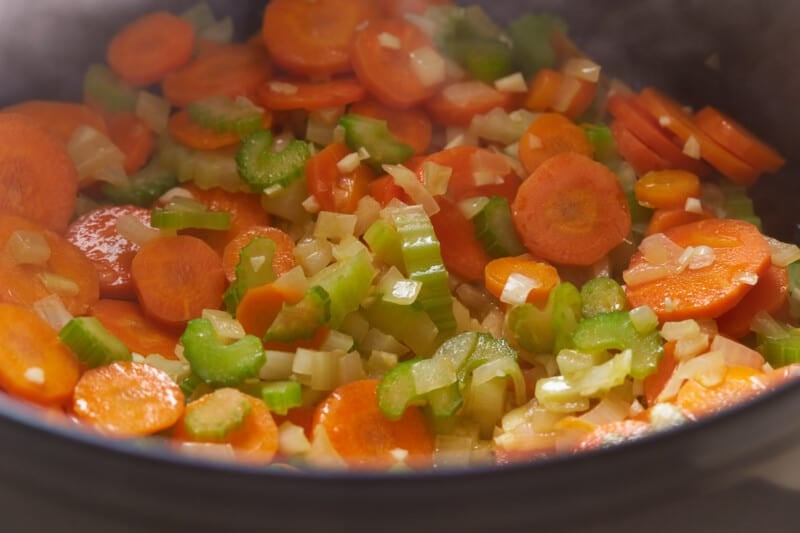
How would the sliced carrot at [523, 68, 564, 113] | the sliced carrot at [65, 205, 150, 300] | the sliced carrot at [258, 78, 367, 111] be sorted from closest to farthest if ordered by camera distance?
the sliced carrot at [65, 205, 150, 300]
the sliced carrot at [258, 78, 367, 111]
the sliced carrot at [523, 68, 564, 113]

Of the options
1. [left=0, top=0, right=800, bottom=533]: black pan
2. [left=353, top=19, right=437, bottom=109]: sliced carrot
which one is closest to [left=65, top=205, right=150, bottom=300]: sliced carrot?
[left=353, top=19, right=437, bottom=109]: sliced carrot

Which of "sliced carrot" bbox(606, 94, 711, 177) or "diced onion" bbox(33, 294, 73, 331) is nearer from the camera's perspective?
"diced onion" bbox(33, 294, 73, 331)

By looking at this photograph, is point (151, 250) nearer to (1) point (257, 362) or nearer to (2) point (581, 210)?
(1) point (257, 362)

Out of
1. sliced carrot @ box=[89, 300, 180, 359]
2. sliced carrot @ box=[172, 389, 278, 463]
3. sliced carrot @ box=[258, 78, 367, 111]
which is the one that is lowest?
sliced carrot @ box=[89, 300, 180, 359]

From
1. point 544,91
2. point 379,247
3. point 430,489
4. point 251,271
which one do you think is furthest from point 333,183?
point 430,489

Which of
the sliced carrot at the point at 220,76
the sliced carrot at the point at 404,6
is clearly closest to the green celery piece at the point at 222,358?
the sliced carrot at the point at 220,76

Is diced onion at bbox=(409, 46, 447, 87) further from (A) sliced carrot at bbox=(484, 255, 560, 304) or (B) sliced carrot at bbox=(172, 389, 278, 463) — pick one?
(B) sliced carrot at bbox=(172, 389, 278, 463)

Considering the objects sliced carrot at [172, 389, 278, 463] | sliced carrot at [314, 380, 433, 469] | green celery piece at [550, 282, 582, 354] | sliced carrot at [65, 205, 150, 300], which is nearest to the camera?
sliced carrot at [172, 389, 278, 463]
